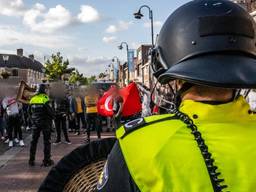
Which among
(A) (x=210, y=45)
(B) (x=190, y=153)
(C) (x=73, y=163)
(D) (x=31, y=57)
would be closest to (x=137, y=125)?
(B) (x=190, y=153)

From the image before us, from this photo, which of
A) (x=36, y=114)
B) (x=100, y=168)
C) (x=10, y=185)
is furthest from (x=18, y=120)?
(x=100, y=168)

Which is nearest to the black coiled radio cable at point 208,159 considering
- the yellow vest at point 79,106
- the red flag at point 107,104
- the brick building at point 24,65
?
the red flag at point 107,104

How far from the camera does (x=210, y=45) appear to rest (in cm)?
144

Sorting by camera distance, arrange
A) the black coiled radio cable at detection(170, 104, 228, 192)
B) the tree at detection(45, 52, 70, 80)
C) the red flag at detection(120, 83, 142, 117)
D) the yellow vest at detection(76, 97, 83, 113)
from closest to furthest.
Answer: the black coiled radio cable at detection(170, 104, 228, 192), the red flag at detection(120, 83, 142, 117), the yellow vest at detection(76, 97, 83, 113), the tree at detection(45, 52, 70, 80)

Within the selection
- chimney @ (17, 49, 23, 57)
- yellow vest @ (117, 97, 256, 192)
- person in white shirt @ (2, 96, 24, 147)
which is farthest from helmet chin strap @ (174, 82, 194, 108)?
chimney @ (17, 49, 23, 57)

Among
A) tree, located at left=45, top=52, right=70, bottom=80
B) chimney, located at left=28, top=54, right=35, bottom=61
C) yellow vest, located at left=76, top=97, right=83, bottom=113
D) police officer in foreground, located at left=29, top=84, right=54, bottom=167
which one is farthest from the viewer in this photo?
chimney, located at left=28, top=54, right=35, bottom=61

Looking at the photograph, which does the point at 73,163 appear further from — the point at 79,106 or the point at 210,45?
the point at 79,106

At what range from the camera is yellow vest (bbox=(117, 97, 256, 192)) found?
116 centimetres

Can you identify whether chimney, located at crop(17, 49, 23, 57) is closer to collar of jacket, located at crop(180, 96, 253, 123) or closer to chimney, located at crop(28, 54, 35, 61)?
Result: chimney, located at crop(28, 54, 35, 61)

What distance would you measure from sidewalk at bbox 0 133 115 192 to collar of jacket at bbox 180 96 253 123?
20.6ft

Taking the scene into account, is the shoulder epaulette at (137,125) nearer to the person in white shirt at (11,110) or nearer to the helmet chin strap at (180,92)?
the helmet chin strap at (180,92)

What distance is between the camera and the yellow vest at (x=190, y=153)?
3.81 ft

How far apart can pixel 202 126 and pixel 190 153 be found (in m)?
0.10

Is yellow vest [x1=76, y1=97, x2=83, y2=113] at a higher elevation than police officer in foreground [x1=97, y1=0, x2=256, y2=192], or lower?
lower
